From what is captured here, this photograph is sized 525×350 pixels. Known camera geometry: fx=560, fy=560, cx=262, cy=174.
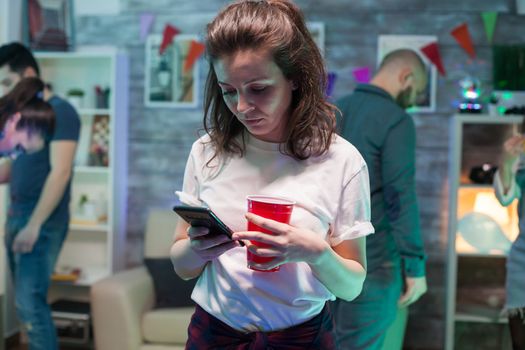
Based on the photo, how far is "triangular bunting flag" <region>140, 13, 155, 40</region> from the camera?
3.84 m

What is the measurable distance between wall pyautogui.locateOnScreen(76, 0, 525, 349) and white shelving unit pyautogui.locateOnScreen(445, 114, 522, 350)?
0.19 m

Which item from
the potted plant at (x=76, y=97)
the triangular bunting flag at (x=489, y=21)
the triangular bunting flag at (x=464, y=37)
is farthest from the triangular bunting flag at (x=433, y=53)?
the potted plant at (x=76, y=97)

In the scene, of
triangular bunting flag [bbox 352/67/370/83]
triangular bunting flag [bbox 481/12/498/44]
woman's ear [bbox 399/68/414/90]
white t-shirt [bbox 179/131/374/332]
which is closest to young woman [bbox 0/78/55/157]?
woman's ear [bbox 399/68/414/90]

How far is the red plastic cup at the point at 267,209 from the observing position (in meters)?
0.99

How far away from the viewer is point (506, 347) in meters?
2.66

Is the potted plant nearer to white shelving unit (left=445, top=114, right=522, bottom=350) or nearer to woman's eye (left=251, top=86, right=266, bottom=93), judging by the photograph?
white shelving unit (left=445, top=114, right=522, bottom=350)

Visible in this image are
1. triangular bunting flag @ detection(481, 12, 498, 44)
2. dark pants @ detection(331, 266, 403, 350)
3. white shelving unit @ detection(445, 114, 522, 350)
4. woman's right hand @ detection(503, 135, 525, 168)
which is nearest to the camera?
dark pants @ detection(331, 266, 403, 350)

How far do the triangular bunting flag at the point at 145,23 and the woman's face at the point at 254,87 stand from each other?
9.65ft

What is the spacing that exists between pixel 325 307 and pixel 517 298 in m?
1.59

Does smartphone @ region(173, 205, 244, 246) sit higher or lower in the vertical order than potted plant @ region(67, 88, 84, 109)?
lower

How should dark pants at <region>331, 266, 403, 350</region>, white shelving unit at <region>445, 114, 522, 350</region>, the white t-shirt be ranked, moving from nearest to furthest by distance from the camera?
the white t-shirt → dark pants at <region>331, 266, 403, 350</region> → white shelving unit at <region>445, 114, 522, 350</region>

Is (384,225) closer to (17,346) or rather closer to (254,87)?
(254,87)

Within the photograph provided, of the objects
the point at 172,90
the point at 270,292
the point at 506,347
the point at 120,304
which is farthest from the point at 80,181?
the point at 270,292

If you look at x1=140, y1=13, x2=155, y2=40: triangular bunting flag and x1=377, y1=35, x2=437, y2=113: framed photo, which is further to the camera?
x1=140, y1=13, x2=155, y2=40: triangular bunting flag
